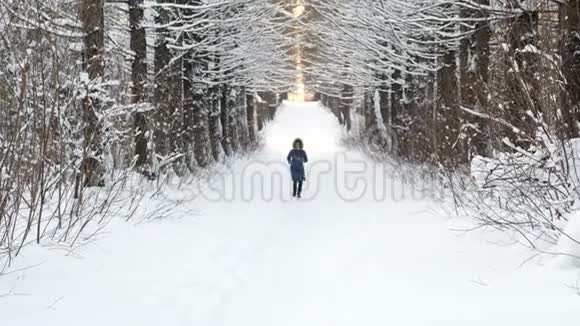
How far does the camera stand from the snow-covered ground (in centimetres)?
496

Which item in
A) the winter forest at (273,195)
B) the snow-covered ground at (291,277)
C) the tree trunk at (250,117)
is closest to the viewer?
the snow-covered ground at (291,277)

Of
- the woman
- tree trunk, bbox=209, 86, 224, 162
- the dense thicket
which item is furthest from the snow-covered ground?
tree trunk, bbox=209, 86, 224, 162

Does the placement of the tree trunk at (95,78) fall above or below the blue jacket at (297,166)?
above

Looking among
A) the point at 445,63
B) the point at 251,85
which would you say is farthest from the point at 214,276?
the point at 251,85

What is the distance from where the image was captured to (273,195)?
613 inches

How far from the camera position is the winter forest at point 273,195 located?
538 centimetres

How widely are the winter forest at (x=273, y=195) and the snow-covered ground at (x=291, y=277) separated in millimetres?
29

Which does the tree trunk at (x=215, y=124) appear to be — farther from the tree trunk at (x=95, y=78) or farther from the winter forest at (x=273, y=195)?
the tree trunk at (x=95, y=78)

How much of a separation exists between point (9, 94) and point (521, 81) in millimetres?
4999

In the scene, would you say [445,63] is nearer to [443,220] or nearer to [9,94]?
[443,220]

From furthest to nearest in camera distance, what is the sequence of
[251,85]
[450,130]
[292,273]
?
[251,85]
[450,130]
[292,273]

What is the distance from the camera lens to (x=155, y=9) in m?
13.4

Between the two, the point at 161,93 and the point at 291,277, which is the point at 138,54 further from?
the point at 291,277

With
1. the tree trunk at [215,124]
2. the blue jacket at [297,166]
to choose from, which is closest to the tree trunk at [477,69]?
the blue jacket at [297,166]
